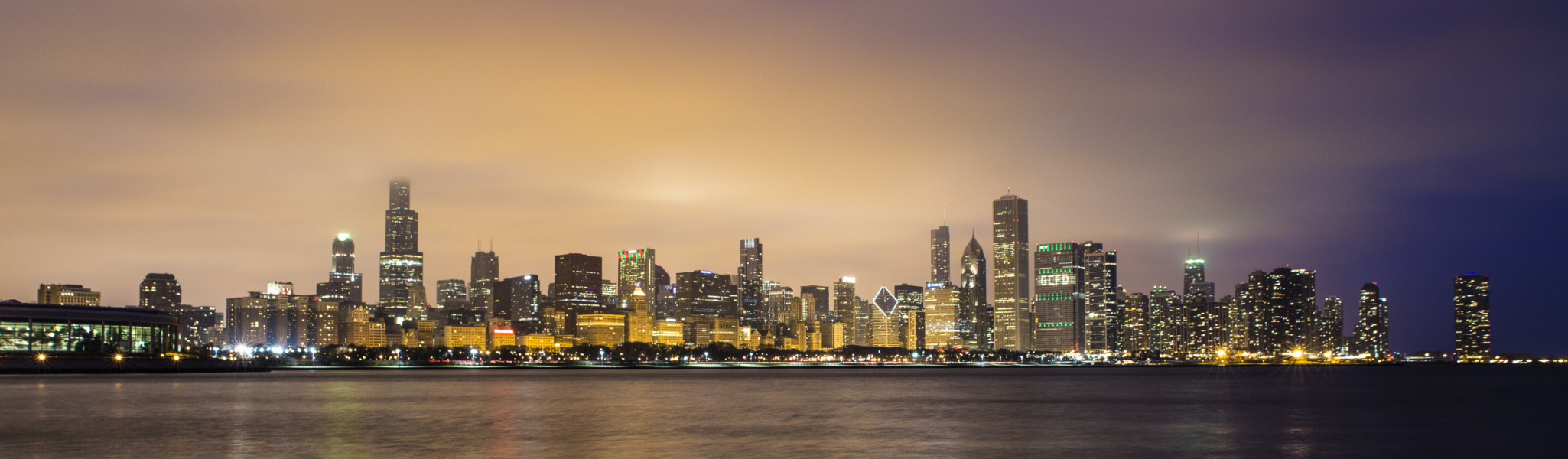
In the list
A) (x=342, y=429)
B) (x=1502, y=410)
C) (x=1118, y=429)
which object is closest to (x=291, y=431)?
(x=342, y=429)

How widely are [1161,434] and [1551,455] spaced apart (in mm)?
14763

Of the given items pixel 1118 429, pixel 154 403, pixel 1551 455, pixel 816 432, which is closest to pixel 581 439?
pixel 816 432

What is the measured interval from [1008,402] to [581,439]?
50.4 meters

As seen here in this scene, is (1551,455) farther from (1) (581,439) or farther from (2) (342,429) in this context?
(2) (342,429)

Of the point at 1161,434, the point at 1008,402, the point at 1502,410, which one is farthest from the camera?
the point at 1008,402

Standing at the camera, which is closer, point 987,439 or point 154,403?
point 987,439

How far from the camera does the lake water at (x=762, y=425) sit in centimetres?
4512

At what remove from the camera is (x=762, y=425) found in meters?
59.9

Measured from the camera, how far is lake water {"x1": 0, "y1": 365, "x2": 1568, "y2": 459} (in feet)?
148

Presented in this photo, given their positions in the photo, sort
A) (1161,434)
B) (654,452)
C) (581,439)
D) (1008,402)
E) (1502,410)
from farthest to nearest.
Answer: (1008,402), (1502,410), (1161,434), (581,439), (654,452)

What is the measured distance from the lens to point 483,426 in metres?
58.1

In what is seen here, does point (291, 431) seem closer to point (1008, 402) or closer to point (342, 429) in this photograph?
point (342, 429)

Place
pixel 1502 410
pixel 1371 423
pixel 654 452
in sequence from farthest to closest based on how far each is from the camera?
pixel 1502 410, pixel 1371 423, pixel 654 452

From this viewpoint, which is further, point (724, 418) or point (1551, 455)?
point (724, 418)
